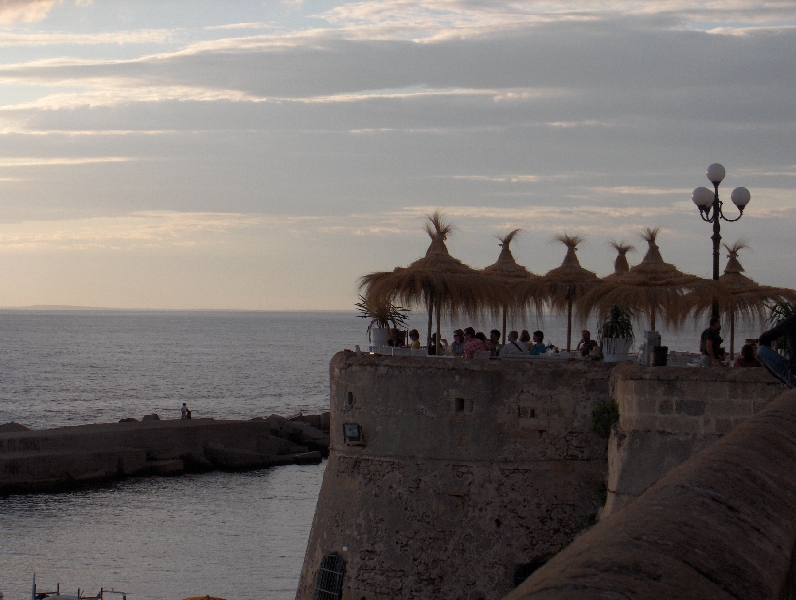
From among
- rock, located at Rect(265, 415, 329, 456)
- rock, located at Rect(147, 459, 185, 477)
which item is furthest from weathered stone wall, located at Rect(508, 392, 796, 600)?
rock, located at Rect(265, 415, 329, 456)

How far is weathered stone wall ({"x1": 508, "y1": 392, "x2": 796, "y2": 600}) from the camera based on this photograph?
2.25 metres

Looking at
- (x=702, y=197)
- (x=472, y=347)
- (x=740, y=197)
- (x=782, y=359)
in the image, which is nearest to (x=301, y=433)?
(x=472, y=347)

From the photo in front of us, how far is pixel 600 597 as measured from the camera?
2061mm

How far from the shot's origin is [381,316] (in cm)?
1608

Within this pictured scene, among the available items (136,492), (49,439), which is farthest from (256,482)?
(49,439)

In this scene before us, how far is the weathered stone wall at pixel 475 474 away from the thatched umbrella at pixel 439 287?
98.3 inches

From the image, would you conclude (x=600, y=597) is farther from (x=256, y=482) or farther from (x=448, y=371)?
(x=256, y=482)

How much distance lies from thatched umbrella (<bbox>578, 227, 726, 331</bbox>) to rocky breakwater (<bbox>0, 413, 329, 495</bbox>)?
27.3 m

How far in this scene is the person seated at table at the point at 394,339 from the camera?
50.7ft

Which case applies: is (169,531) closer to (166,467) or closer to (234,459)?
(166,467)

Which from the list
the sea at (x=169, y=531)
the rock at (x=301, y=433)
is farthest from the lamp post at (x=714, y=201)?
the rock at (x=301, y=433)

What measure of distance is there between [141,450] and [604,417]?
103 ft

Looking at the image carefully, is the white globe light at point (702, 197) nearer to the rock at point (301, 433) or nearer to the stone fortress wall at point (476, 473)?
the stone fortress wall at point (476, 473)

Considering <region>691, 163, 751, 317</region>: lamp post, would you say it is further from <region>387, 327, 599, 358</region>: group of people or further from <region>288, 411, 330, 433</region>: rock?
<region>288, 411, 330, 433</region>: rock
